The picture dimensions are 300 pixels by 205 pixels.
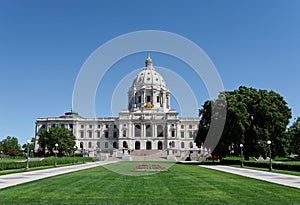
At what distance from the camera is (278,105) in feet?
162

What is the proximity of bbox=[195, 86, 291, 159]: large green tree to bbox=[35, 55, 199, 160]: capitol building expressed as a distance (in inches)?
2441

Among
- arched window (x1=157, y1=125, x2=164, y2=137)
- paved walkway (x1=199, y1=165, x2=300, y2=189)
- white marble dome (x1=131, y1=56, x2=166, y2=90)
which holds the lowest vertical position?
paved walkway (x1=199, y1=165, x2=300, y2=189)

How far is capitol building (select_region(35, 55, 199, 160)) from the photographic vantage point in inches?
4528

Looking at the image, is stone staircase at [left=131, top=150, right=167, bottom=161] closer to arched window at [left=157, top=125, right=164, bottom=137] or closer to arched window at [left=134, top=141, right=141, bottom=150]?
arched window at [left=157, top=125, right=164, bottom=137]

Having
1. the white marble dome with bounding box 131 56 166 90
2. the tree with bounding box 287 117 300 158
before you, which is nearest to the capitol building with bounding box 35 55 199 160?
the white marble dome with bounding box 131 56 166 90

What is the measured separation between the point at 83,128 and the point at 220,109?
278 feet

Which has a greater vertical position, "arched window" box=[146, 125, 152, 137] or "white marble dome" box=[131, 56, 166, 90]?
"white marble dome" box=[131, 56, 166, 90]

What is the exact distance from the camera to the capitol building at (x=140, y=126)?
11500 cm

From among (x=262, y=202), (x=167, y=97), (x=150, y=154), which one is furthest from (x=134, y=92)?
(x=262, y=202)

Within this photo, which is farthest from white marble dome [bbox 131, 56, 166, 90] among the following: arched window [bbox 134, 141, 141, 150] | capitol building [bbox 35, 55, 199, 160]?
arched window [bbox 134, 141, 141, 150]

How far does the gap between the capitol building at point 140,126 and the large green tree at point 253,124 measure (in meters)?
62.0

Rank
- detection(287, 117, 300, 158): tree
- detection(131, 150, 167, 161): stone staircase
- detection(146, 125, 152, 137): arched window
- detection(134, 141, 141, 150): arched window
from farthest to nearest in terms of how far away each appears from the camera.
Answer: detection(146, 125, 152, 137): arched window, detection(134, 141, 141, 150): arched window, detection(131, 150, 167, 161): stone staircase, detection(287, 117, 300, 158): tree

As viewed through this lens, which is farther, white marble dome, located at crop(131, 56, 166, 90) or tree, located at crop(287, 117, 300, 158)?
white marble dome, located at crop(131, 56, 166, 90)

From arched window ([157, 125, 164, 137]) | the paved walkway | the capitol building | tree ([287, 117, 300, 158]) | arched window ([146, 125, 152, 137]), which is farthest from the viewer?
arched window ([146, 125, 152, 137])
